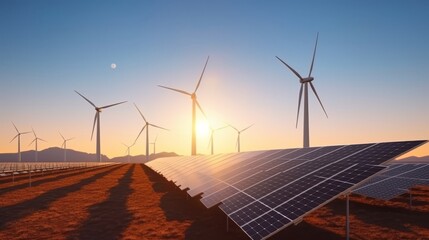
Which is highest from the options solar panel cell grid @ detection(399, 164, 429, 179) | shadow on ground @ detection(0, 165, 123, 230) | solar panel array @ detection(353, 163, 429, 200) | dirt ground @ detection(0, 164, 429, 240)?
solar panel cell grid @ detection(399, 164, 429, 179)

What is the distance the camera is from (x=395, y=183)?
22.3 meters

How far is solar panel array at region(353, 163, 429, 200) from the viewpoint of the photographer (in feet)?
67.5

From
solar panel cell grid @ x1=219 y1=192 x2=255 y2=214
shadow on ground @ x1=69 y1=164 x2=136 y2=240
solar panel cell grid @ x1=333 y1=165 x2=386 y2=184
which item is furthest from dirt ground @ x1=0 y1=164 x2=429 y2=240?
solar panel cell grid @ x1=333 y1=165 x2=386 y2=184

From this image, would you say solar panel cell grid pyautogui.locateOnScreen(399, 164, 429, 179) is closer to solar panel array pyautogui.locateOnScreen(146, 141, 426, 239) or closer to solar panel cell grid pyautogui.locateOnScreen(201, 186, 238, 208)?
solar panel array pyautogui.locateOnScreen(146, 141, 426, 239)

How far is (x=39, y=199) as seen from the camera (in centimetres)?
2720

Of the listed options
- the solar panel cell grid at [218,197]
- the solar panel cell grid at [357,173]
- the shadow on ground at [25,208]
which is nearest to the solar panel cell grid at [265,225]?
the solar panel cell grid at [357,173]

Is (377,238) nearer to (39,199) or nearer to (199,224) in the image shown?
(199,224)

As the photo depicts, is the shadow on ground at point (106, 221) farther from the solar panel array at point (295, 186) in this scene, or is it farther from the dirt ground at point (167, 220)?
the solar panel array at point (295, 186)

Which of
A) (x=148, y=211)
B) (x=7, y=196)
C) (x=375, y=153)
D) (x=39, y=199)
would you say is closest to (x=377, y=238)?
(x=375, y=153)

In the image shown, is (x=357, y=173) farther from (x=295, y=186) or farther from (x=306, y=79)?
(x=306, y=79)

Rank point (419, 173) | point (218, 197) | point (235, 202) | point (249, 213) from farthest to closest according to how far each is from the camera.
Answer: point (419, 173) → point (218, 197) → point (235, 202) → point (249, 213)

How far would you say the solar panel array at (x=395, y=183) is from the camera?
810 inches

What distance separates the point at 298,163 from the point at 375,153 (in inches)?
181

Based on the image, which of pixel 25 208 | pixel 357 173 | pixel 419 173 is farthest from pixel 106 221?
pixel 419 173
